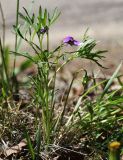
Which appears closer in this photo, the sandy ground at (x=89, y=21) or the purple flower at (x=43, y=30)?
the purple flower at (x=43, y=30)

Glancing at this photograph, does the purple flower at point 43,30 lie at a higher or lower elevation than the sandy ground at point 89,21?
higher

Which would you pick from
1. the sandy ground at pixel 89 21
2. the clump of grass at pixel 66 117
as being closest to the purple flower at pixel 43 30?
the clump of grass at pixel 66 117

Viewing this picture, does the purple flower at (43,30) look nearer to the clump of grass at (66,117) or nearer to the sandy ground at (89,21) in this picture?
the clump of grass at (66,117)

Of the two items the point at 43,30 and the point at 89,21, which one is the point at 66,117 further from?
the point at 89,21

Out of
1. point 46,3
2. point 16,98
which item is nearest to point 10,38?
point 46,3

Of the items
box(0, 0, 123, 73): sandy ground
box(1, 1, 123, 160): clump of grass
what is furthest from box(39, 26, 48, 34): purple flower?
box(0, 0, 123, 73): sandy ground

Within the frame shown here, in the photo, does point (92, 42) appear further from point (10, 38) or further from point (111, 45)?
point (10, 38)


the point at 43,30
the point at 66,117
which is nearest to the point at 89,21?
the point at 66,117

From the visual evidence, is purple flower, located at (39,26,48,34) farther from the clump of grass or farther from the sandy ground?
the sandy ground
